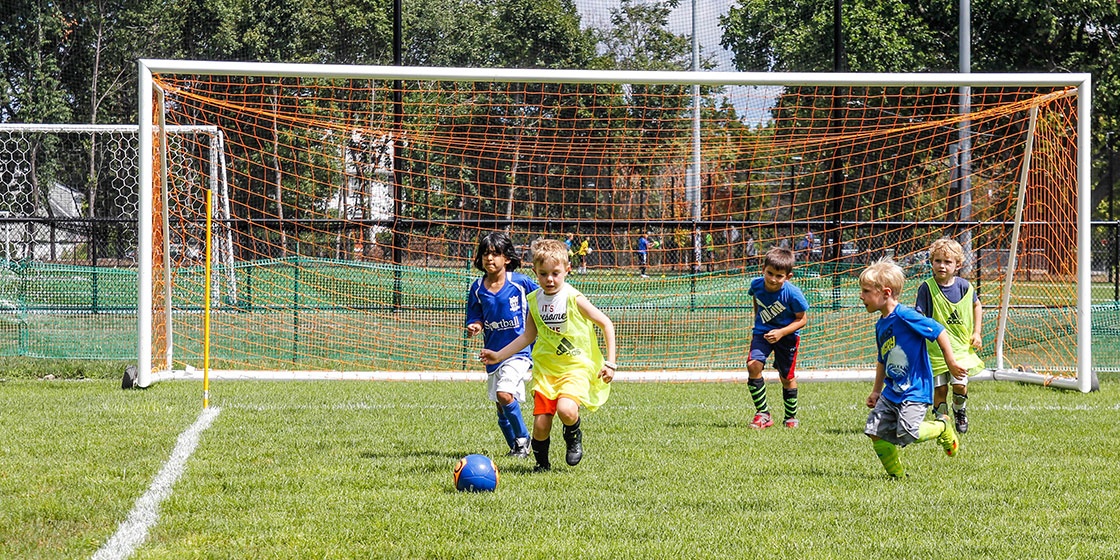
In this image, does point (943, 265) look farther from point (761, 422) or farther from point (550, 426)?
point (550, 426)

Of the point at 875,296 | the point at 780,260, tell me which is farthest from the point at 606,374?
the point at 780,260

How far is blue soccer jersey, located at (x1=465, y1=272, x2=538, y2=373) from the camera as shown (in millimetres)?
7180

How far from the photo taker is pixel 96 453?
7.07 metres

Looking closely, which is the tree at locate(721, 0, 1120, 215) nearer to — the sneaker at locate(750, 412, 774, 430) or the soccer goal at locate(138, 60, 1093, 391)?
the soccer goal at locate(138, 60, 1093, 391)

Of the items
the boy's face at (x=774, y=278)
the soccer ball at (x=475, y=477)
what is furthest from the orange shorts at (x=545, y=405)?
the boy's face at (x=774, y=278)

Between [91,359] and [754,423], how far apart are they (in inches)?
305

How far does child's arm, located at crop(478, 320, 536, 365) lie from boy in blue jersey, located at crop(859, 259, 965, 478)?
1874 mm

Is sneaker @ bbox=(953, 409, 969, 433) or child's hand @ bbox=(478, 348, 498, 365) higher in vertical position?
child's hand @ bbox=(478, 348, 498, 365)

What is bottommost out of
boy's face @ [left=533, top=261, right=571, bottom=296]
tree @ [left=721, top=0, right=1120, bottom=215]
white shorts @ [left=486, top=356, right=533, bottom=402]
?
white shorts @ [left=486, top=356, right=533, bottom=402]

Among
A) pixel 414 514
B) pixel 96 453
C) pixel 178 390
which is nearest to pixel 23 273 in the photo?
pixel 178 390

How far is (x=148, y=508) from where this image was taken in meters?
5.53

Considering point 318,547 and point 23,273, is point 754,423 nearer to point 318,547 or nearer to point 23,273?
point 318,547

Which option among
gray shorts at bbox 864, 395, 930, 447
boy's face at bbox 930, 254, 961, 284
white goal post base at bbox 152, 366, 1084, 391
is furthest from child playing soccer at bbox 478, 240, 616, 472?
white goal post base at bbox 152, 366, 1084, 391

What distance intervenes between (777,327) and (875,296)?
89.9 inches
